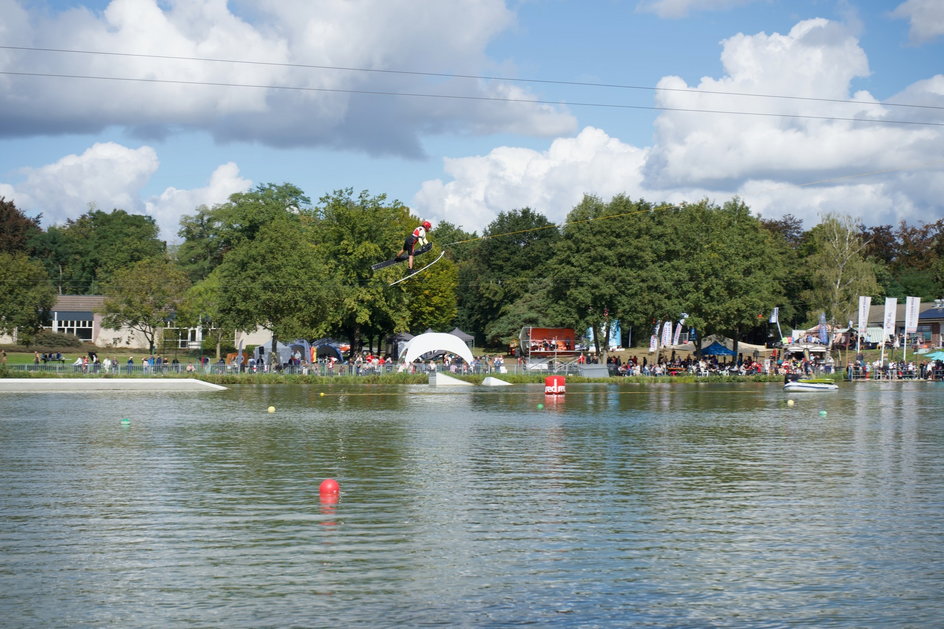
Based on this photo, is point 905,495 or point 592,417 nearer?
point 905,495

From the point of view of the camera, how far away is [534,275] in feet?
320

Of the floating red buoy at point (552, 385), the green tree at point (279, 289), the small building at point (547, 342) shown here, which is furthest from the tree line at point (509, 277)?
the floating red buoy at point (552, 385)

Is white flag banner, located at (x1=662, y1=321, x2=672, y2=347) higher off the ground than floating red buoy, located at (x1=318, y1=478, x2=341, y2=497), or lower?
higher

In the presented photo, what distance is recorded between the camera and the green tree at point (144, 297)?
71750mm

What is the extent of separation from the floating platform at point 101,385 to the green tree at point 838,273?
55.3m

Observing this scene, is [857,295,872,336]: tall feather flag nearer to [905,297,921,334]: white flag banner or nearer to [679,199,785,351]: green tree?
[905,297,921,334]: white flag banner

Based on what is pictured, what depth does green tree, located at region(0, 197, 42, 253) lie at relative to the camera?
3878 inches

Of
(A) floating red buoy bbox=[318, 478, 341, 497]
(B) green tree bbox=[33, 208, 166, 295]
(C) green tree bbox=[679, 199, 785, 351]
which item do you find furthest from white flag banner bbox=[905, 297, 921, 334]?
(B) green tree bbox=[33, 208, 166, 295]

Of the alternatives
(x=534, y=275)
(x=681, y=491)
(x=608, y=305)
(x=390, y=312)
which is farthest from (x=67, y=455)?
(x=534, y=275)

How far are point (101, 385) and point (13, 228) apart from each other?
6063 cm

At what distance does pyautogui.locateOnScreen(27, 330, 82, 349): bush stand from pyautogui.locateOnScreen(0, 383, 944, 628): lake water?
57359mm

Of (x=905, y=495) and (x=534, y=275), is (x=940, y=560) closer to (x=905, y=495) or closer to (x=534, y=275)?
(x=905, y=495)

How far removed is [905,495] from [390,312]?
52.4 metres

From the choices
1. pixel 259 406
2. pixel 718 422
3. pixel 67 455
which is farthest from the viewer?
pixel 259 406
